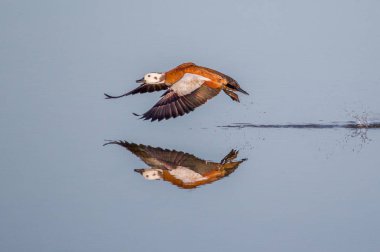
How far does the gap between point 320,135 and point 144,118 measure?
85.9 inches

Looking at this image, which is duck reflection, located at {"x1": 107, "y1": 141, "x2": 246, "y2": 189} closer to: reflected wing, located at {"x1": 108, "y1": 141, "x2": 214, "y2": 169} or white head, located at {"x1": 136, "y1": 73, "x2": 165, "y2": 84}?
reflected wing, located at {"x1": 108, "y1": 141, "x2": 214, "y2": 169}

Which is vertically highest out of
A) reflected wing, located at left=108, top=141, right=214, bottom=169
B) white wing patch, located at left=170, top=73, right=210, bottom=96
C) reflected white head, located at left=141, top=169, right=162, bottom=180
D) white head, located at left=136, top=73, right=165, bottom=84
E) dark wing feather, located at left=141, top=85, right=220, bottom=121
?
white head, located at left=136, top=73, right=165, bottom=84

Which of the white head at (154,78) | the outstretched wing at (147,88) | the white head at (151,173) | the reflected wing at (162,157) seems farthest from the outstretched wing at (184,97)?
the white head at (151,173)

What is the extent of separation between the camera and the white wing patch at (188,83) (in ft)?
40.6

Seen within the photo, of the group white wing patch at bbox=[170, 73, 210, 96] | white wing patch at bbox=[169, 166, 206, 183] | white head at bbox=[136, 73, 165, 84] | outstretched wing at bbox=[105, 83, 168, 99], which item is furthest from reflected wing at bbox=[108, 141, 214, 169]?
outstretched wing at bbox=[105, 83, 168, 99]

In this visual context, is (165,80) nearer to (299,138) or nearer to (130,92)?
(130,92)

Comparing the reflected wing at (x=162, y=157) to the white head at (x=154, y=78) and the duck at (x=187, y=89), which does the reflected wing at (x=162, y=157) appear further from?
the white head at (x=154, y=78)

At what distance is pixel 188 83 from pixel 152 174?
255 centimetres

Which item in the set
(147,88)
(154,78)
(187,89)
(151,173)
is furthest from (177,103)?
(151,173)

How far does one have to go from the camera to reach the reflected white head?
10062mm

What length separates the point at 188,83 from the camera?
12.4 meters

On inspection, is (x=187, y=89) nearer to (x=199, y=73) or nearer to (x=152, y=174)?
(x=199, y=73)

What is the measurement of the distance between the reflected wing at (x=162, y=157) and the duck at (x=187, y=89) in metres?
0.74

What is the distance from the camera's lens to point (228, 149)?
11070mm
